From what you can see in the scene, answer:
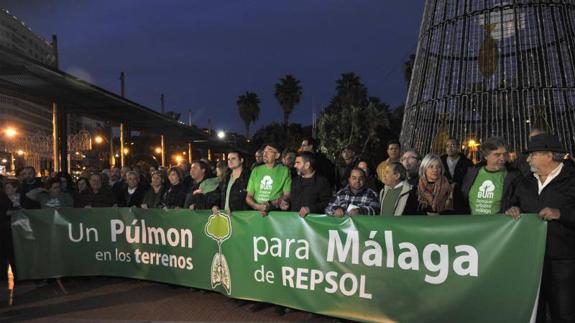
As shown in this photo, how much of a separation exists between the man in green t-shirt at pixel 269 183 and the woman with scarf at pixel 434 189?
170 centimetres

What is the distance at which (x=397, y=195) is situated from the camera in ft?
17.2

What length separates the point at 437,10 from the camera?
12.7m

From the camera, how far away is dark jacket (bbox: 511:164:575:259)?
148 inches

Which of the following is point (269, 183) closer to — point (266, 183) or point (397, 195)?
point (266, 183)

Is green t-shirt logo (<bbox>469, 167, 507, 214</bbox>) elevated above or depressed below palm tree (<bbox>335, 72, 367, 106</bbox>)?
below

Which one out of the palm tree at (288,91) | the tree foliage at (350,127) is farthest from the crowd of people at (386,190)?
the palm tree at (288,91)

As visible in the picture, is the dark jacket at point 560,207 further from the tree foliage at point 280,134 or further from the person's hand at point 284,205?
the tree foliage at point 280,134

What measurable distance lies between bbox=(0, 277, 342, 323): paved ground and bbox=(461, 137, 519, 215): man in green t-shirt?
75.0 inches

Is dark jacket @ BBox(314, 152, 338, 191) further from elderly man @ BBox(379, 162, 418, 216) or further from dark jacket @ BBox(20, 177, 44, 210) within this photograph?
dark jacket @ BBox(20, 177, 44, 210)

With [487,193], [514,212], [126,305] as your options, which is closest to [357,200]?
[487,193]

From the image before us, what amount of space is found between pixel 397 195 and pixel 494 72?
806cm

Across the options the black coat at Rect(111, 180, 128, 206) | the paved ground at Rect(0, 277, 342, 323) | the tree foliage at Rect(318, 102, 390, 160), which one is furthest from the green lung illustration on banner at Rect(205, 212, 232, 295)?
→ the tree foliage at Rect(318, 102, 390, 160)

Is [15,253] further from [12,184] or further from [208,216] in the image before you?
[208,216]

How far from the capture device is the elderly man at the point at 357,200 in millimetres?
5219
